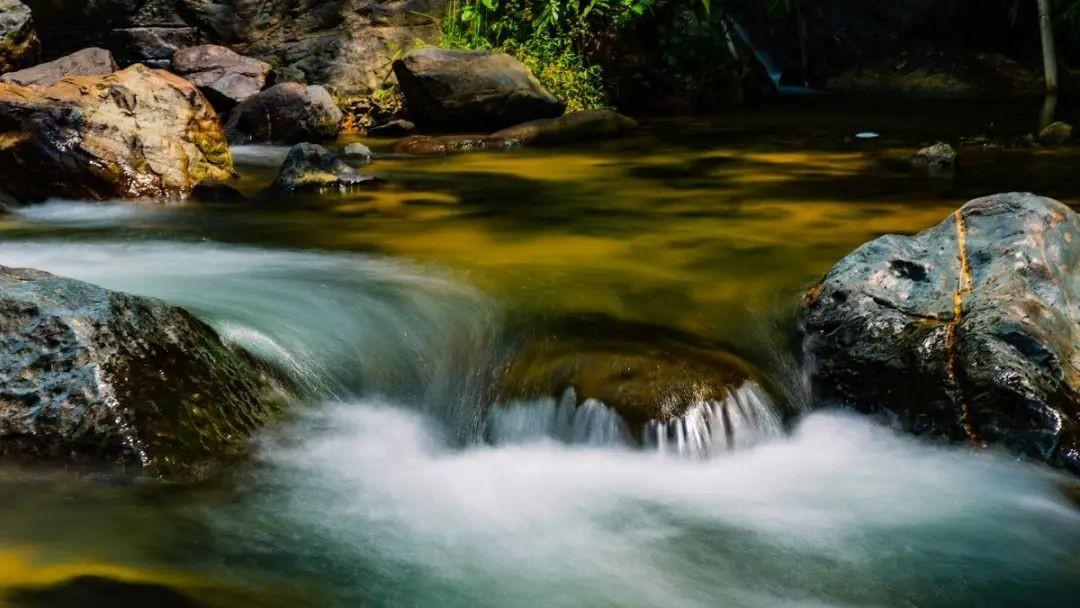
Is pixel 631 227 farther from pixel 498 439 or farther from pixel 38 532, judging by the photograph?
pixel 38 532

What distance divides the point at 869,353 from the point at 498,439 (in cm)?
136

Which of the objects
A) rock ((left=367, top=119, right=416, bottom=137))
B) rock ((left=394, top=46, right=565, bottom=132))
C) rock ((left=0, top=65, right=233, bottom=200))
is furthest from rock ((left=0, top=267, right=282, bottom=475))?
rock ((left=367, top=119, right=416, bottom=137))

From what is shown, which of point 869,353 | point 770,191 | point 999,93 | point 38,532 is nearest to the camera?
point 38,532

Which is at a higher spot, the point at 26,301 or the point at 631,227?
the point at 26,301

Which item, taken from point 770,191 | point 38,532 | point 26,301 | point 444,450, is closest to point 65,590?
point 38,532

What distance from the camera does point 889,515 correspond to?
10.3ft

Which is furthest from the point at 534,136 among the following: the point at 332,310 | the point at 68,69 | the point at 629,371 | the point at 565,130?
the point at 629,371

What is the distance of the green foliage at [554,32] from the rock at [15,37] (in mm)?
4425

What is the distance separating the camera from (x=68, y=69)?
417 inches

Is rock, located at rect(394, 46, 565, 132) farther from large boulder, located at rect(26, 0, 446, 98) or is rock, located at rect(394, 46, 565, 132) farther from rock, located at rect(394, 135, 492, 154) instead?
large boulder, located at rect(26, 0, 446, 98)

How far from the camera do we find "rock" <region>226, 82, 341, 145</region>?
9992 mm

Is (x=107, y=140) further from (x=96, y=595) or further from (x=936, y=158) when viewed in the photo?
(x=936, y=158)

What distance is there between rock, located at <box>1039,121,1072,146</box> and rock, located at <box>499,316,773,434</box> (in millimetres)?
6363

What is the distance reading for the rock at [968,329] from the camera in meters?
3.56
